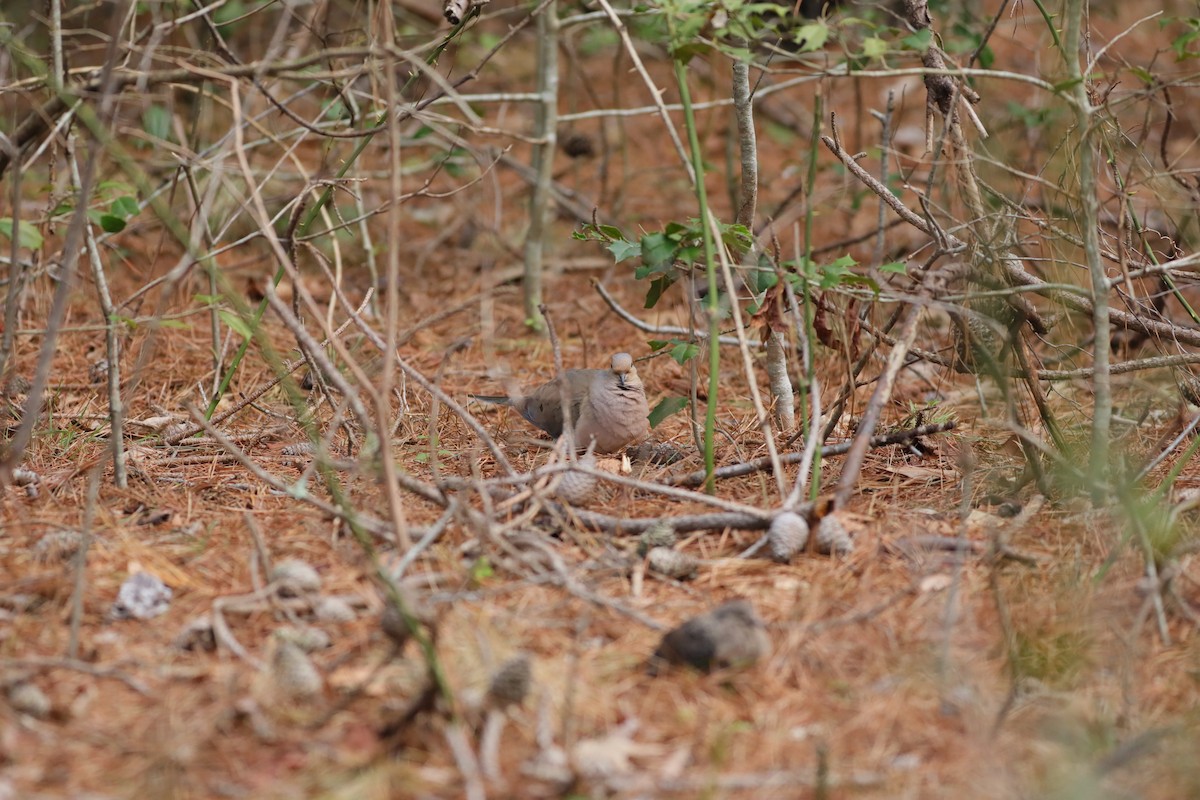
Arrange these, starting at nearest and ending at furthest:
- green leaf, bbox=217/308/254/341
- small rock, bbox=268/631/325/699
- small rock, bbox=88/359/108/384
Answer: small rock, bbox=268/631/325/699 < green leaf, bbox=217/308/254/341 < small rock, bbox=88/359/108/384

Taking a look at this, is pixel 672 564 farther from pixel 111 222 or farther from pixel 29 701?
pixel 111 222

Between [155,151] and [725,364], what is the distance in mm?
2880

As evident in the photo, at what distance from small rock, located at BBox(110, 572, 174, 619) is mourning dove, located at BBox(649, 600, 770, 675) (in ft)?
3.11

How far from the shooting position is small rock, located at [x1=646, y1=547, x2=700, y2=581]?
2318 mm

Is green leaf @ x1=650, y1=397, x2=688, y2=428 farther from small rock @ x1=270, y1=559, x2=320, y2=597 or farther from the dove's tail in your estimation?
small rock @ x1=270, y1=559, x2=320, y2=597

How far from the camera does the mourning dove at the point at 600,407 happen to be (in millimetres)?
3080

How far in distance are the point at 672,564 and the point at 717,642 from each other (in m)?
0.38

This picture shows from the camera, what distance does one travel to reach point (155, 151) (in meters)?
5.16

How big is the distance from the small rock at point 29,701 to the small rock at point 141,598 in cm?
29

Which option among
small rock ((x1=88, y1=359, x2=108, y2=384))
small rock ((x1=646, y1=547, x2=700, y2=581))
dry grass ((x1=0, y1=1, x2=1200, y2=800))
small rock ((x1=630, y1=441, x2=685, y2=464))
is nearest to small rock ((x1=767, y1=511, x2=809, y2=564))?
dry grass ((x1=0, y1=1, x2=1200, y2=800))

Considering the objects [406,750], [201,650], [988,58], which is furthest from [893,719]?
[988,58]

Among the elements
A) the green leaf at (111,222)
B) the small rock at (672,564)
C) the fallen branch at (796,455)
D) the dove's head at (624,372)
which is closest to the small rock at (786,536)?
the small rock at (672,564)

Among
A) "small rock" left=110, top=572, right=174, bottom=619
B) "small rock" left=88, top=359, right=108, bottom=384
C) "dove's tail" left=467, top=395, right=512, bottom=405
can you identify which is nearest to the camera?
"small rock" left=110, top=572, right=174, bottom=619

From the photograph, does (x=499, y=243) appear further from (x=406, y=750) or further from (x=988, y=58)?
(x=406, y=750)
